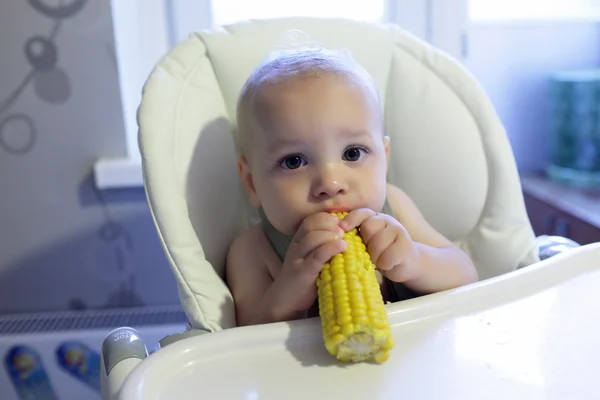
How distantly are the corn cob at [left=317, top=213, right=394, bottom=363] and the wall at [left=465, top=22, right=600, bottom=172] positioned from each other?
1.26 metres

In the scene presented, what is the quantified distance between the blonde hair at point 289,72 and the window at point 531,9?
978mm

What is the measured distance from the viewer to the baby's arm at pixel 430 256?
804mm

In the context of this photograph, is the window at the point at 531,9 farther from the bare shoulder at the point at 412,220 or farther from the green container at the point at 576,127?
the bare shoulder at the point at 412,220

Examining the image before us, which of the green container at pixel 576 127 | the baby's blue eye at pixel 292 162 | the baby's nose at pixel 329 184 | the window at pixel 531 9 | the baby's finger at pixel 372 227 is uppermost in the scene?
the window at pixel 531 9

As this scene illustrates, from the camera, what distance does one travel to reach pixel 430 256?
812 mm

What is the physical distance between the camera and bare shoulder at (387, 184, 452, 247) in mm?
916

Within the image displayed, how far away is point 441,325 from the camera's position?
685 mm

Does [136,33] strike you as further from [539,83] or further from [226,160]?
[539,83]

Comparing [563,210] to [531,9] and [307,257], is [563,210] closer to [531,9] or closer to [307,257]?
[531,9]

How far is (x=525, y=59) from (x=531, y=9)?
0.46 ft

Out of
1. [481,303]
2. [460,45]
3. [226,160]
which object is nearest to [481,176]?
[481,303]

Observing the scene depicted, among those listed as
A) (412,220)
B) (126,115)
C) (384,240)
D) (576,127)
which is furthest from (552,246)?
(126,115)

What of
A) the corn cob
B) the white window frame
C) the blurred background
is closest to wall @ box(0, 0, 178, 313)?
the blurred background

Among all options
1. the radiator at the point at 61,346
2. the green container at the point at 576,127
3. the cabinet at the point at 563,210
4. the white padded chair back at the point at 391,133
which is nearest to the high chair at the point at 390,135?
the white padded chair back at the point at 391,133
